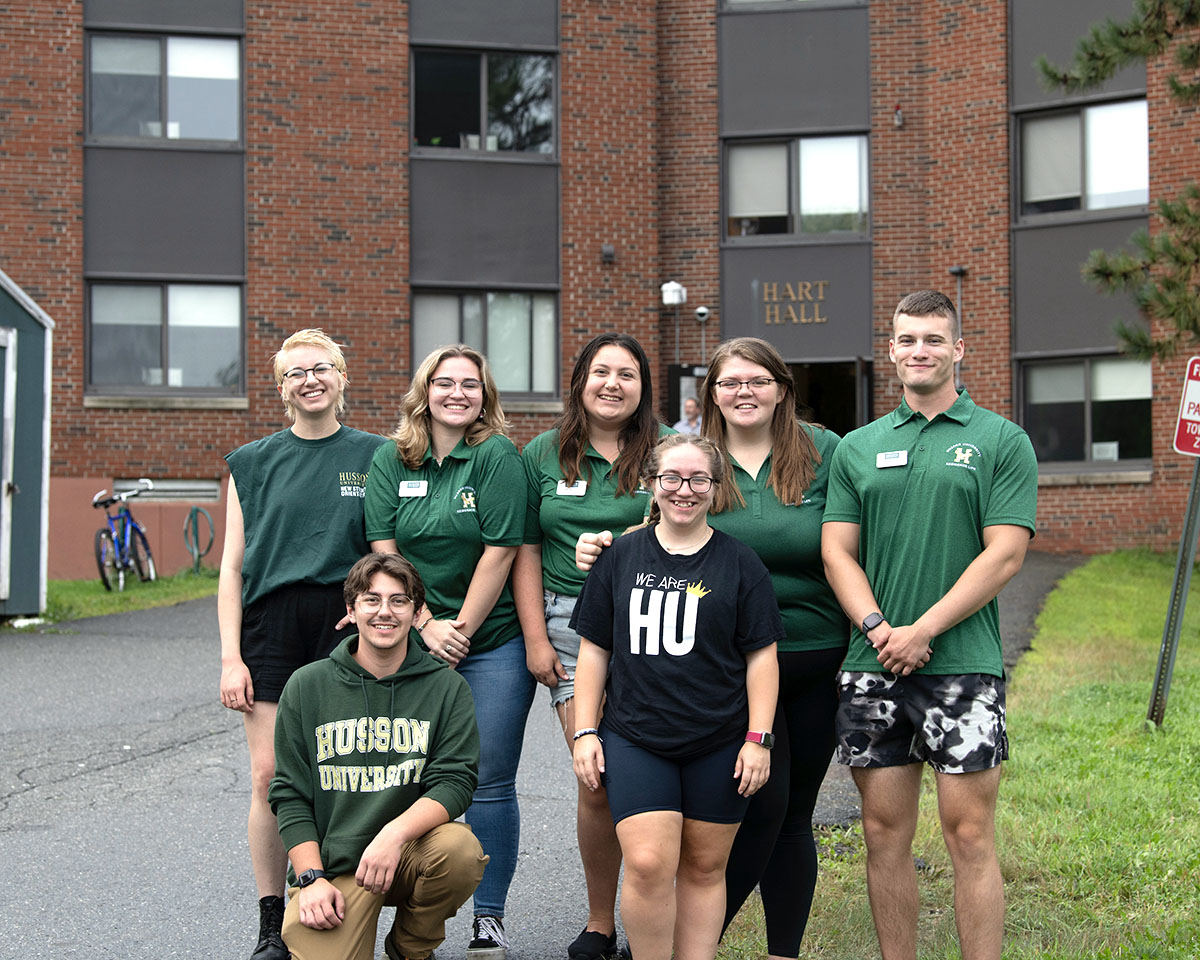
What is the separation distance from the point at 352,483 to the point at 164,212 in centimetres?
1461

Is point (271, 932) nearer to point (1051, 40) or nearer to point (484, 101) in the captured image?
point (484, 101)

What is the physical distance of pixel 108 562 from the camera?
1512cm

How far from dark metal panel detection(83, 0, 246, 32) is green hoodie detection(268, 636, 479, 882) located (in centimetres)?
1589

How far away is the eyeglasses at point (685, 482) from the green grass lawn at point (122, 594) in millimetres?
10061

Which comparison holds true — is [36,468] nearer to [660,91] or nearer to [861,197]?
[660,91]

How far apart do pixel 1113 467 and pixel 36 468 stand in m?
13.9

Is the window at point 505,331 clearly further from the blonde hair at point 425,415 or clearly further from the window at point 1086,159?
the blonde hair at point 425,415

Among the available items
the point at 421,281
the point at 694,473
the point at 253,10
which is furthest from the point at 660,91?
the point at 694,473

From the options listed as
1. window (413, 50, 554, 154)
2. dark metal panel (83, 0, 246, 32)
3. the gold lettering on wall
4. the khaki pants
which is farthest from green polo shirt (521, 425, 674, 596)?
dark metal panel (83, 0, 246, 32)

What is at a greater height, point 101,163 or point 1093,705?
point 101,163

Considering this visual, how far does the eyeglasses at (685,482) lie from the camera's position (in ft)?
12.3

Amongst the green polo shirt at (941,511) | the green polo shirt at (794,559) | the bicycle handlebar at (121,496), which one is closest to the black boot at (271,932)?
the green polo shirt at (794,559)

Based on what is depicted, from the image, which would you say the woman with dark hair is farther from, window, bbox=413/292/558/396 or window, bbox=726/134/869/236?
window, bbox=726/134/869/236

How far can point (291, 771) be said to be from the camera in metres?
3.91
